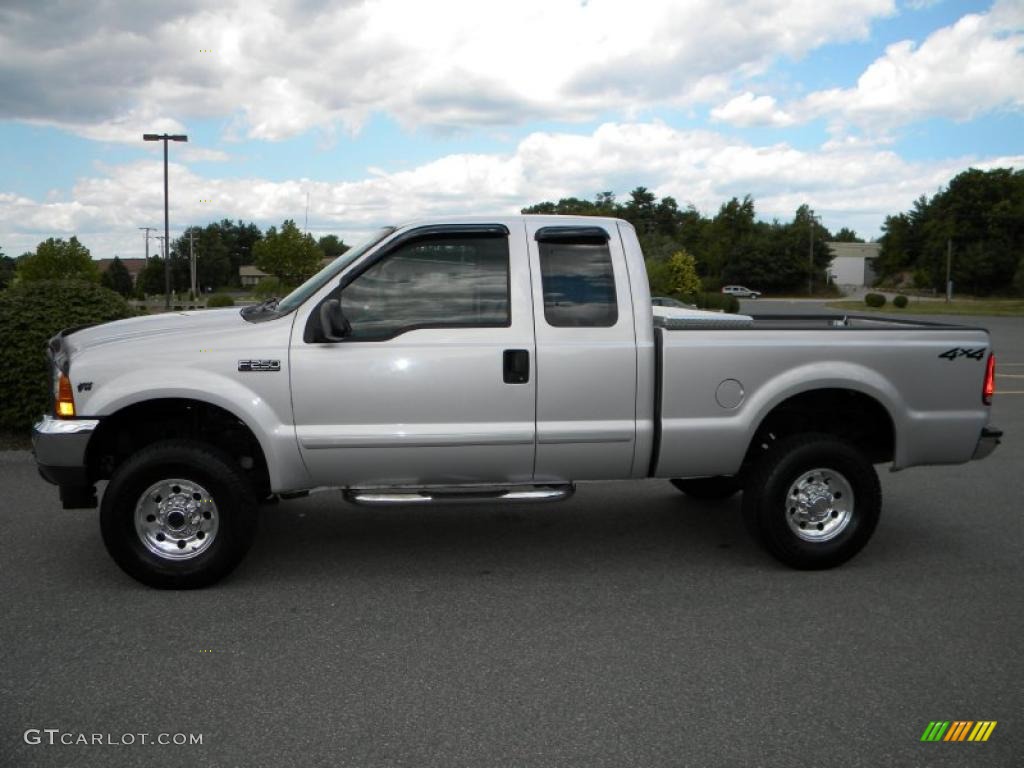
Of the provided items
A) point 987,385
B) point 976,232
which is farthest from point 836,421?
point 976,232

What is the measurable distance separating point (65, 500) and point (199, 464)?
2.81ft

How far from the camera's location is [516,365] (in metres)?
5.19

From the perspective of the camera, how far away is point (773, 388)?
5.43 metres

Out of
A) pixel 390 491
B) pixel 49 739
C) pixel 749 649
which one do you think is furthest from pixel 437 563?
pixel 49 739

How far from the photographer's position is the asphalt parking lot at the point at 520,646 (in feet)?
11.5

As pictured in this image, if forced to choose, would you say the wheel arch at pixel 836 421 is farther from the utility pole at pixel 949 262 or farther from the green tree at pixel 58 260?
the utility pole at pixel 949 262

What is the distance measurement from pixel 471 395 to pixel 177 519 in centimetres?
177

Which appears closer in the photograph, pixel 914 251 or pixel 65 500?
pixel 65 500

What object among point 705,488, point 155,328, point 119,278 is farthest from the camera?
point 119,278

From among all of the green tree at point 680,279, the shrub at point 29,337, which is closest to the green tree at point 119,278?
the green tree at point 680,279

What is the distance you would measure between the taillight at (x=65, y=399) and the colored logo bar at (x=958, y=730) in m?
4.43

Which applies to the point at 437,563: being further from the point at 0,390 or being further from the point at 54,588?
the point at 0,390

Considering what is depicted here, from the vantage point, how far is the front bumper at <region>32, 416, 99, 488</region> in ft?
16.5

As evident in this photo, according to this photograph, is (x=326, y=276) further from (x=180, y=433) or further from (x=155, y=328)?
(x=180, y=433)
